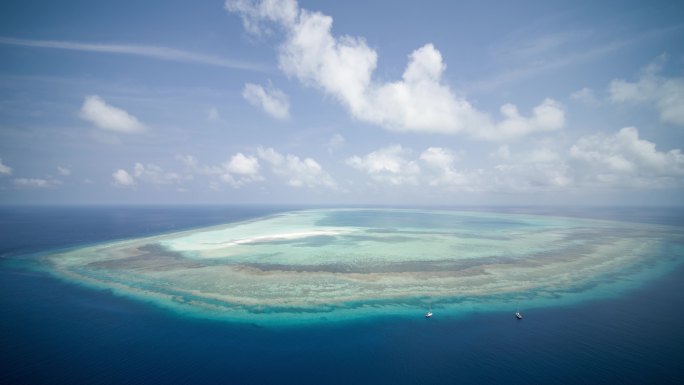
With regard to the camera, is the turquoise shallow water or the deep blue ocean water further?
the turquoise shallow water

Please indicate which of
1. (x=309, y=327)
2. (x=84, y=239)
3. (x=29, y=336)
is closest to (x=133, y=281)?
(x=29, y=336)

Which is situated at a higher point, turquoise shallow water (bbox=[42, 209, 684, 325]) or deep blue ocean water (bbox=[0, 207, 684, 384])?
turquoise shallow water (bbox=[42, 209, 684, 325])

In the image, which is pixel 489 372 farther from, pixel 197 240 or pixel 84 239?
pixel 84 239

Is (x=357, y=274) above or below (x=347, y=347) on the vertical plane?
above

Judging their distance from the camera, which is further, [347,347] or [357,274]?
[357,274]
